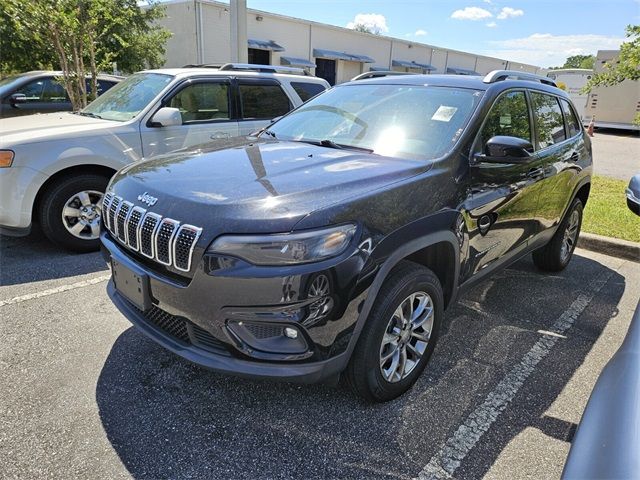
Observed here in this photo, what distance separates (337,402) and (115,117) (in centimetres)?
405

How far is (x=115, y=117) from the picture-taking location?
16.5 ft

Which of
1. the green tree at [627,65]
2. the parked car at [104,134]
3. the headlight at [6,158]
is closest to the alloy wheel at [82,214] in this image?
the parked car at [104,134]

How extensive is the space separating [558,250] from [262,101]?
3.84 meters

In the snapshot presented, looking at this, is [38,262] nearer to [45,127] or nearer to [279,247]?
[45,127]

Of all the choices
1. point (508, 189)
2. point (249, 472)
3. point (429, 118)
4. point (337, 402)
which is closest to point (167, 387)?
point (249, 472)

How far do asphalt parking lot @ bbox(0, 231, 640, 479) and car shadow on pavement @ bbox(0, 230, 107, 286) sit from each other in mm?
495

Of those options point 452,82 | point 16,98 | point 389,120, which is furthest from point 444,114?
point 16,98

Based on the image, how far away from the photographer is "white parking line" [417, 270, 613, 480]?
7.22 ft

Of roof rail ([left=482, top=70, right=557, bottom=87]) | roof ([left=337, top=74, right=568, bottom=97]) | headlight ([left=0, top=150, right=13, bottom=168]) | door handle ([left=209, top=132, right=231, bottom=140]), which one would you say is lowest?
headlight ([left=0, top=150, right=13, bottom=168])

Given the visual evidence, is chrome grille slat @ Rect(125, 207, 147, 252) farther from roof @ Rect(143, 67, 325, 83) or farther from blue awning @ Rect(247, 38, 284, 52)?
blue awning @ Rect(247, 38, 284, 52)

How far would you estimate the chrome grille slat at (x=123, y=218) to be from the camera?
244 cm

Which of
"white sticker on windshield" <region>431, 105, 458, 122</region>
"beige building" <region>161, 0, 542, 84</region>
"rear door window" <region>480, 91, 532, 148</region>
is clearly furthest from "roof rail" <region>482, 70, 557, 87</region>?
"beige building" <region>161, 0, 542, 84</region>

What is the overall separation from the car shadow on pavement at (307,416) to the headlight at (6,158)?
219cm

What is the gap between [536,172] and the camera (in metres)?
3.53
